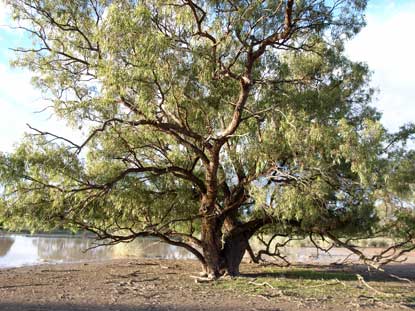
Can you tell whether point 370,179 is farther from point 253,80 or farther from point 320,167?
point 253,80

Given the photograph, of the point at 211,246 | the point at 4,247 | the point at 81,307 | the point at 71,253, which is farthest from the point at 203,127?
the point at 4,247

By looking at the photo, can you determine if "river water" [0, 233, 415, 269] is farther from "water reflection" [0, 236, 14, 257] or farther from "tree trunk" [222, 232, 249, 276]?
"tree trunk" [222, 232, 249, 276]

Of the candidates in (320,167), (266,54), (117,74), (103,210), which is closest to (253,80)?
(266,54)

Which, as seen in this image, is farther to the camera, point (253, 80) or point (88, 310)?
point (253, 80)

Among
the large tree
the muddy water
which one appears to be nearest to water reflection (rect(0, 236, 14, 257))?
the muddy water

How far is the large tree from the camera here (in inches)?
417

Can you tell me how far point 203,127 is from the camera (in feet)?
41.9

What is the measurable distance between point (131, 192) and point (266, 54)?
16.6 ft

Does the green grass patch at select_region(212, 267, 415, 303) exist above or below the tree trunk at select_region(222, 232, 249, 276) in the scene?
below

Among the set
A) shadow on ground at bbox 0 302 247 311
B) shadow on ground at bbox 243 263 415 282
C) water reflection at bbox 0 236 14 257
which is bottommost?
shadow on ground at bbox 0 302 247 311

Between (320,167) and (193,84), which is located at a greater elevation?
(193,84)

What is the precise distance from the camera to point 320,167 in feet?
36.8

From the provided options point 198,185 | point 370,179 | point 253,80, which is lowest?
point 370,179

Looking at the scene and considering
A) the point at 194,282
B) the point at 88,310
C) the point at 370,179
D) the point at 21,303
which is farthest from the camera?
the point at 194,282
